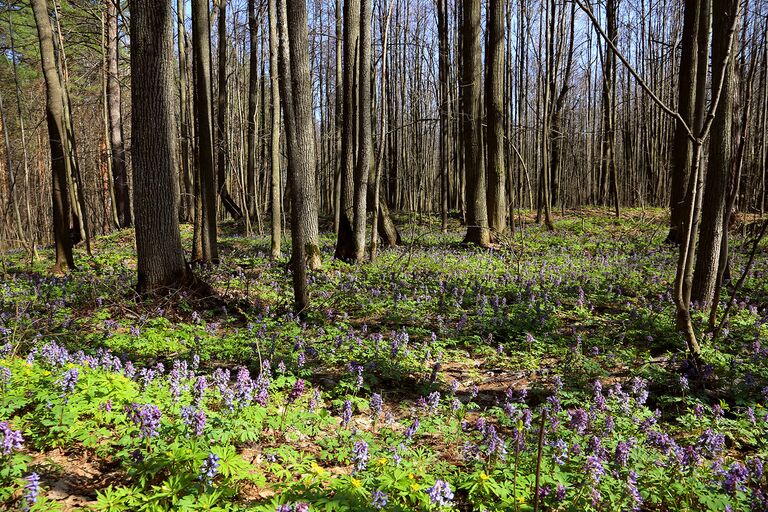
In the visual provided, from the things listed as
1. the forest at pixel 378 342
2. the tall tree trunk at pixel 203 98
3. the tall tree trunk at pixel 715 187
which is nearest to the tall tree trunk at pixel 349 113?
the forest at pixel 378 342

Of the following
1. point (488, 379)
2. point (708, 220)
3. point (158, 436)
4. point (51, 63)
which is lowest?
point (488, 379)

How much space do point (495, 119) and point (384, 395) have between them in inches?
397

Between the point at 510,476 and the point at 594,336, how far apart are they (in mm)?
3395

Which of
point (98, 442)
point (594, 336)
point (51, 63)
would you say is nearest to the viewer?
point (98, 442)

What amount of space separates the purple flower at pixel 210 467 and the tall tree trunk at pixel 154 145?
201 inches

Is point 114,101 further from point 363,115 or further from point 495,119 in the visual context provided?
point 495,119

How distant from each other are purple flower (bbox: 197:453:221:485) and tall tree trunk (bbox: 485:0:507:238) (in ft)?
35.7

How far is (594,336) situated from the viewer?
550 cm

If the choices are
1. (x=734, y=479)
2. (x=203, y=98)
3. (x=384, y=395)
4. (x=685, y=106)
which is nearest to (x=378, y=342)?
(x=384, y=395)

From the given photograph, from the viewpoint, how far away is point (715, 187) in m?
5.73

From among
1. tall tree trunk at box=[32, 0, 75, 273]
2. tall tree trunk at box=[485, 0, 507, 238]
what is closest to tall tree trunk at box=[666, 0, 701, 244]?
tall tree trunk at box=[485, 0, 507, 238]

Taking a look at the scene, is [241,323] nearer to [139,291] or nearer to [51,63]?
[139,291]

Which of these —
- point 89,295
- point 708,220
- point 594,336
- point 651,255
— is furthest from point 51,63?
point 651,255

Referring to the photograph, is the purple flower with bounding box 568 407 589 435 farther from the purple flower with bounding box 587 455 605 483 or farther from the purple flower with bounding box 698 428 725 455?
→ the purple flower with bounding box 698 428 725 455
